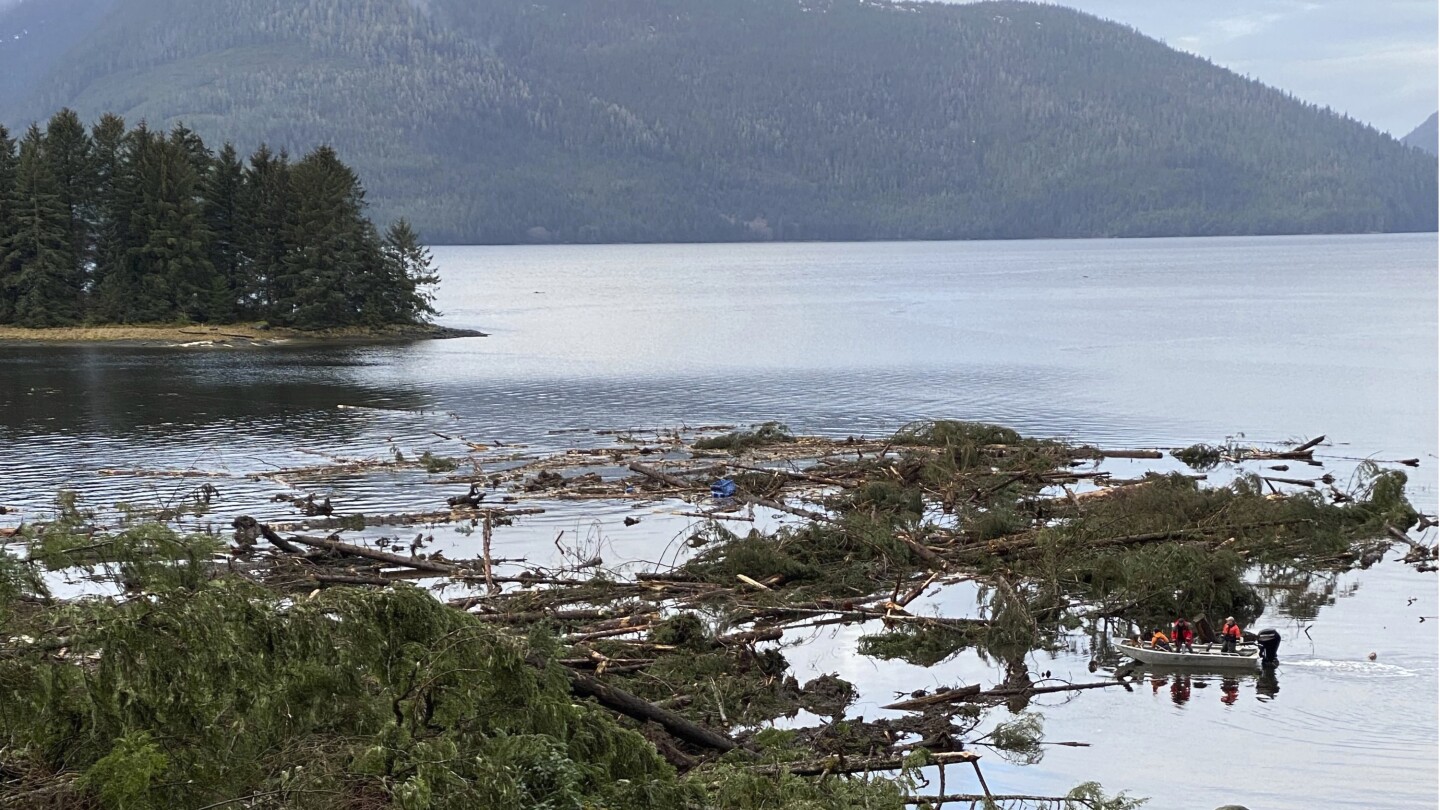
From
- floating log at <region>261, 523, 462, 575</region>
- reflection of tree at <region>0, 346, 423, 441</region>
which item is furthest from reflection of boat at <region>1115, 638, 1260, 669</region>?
reflection of tree at <region>0, 346, 423, 441</region>

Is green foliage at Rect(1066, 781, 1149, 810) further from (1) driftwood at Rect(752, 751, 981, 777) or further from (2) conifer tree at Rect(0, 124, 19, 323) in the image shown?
(2) conifer tree at Rect(0, 124, 19, 323)

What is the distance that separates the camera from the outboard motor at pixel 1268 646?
77.7 ft

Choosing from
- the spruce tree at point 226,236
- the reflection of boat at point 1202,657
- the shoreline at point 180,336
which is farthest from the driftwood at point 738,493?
the spruce tree at point 226,236

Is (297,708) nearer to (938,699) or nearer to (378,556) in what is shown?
(938,699)

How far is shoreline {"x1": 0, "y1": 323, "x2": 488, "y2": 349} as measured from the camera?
93125 mm

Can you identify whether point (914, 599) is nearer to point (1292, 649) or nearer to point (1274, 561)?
point (1292, 649)

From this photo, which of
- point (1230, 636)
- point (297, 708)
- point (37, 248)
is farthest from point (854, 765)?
Result: point (37, 248)

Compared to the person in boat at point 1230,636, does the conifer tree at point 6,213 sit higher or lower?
higher

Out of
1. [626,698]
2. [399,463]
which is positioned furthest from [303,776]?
[399,463]

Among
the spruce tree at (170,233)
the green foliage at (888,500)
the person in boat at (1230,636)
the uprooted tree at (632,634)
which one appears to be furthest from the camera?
the spruce tree at (170,233)

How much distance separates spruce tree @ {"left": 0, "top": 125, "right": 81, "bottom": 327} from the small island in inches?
4.0

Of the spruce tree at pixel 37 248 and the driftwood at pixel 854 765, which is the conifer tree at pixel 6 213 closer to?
the spruce tree at pixel 37 248

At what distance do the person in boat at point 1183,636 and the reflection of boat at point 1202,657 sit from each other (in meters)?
0.14

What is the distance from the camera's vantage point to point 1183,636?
2391 cm
